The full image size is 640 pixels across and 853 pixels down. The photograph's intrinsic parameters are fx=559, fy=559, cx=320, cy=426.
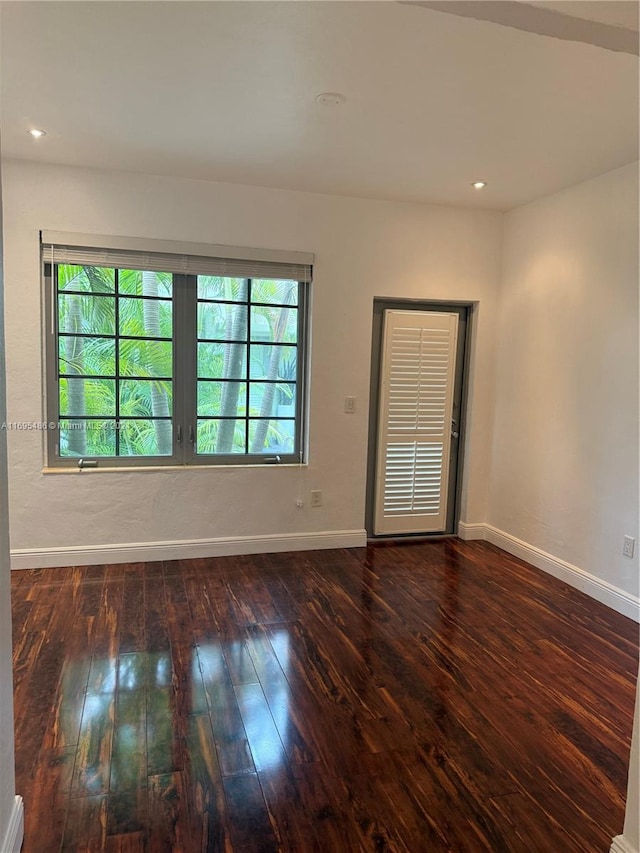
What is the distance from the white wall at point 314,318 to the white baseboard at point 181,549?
3cm

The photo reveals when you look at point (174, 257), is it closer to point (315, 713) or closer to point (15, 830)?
point (315, 713)

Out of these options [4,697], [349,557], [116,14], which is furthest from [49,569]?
[116,14]

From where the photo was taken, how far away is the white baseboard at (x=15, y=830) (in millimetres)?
1462

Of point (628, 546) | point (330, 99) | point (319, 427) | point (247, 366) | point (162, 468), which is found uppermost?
point (330, 99)

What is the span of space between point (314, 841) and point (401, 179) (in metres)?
3.47

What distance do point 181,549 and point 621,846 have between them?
9.80 ft

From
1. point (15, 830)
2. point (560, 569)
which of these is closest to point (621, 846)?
point (15, 830)

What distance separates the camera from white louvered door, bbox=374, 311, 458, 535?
14.2 ft

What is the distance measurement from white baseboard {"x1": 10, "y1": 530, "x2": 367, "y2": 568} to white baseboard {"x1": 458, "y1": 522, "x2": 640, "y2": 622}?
3.43 feet

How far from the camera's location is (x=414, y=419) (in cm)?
443

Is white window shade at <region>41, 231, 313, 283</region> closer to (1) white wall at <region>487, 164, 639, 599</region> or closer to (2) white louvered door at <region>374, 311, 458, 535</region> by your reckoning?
(2) white louvered door at <region>374, 311, 458, 535</region>

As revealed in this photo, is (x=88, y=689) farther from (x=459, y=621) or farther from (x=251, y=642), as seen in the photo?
(x=459, y=621)

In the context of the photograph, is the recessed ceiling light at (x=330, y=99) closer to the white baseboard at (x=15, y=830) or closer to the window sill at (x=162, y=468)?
the window sill at (x=162, y=468)

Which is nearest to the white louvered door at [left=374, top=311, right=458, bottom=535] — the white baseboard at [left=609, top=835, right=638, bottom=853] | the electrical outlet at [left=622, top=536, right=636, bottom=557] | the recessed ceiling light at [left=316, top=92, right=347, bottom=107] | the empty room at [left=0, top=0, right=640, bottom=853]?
the empty room at [left=0, top=0, right=640, bottom=853]
